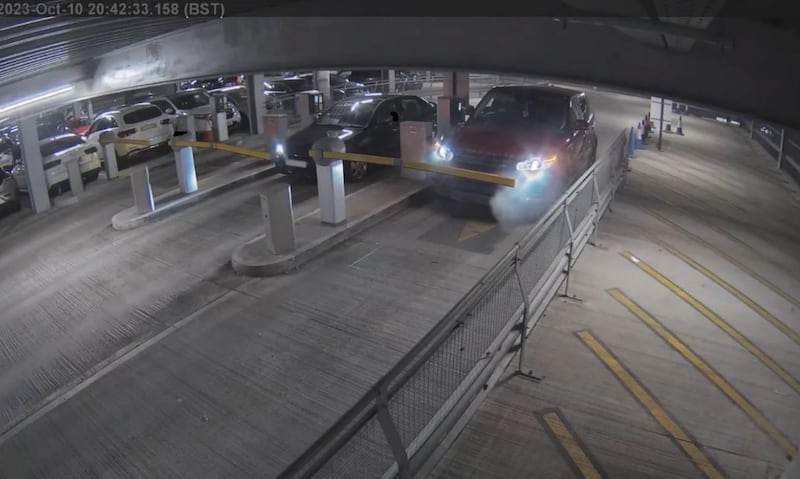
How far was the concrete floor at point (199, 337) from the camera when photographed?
541 centimetres

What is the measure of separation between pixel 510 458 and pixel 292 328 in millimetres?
3195

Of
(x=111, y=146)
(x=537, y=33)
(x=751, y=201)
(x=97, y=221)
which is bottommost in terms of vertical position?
(x=751, y=201)

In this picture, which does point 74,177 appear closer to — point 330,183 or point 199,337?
point 330,183

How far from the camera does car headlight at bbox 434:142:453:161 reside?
10.6 meters

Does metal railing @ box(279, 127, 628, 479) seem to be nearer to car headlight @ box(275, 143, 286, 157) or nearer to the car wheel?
the car wheel

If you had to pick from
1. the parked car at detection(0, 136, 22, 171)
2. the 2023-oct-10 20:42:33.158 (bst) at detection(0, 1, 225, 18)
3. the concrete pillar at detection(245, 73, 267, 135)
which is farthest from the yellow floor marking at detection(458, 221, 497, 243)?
the parked car at detection(0, 136, 22, 171)

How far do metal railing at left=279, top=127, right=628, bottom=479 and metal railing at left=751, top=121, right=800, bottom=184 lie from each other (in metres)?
13.4

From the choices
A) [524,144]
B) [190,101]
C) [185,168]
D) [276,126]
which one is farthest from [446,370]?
[190,101]

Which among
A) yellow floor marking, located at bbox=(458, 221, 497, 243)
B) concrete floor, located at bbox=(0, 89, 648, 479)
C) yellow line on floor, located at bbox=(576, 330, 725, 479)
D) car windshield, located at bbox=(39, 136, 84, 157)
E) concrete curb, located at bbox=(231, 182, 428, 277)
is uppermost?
car windshield, located at bbox=(39, 136, 84, 157)

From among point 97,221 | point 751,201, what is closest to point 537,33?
point 97,221

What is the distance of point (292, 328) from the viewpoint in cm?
720

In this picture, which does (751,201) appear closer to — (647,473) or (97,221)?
(647,473)

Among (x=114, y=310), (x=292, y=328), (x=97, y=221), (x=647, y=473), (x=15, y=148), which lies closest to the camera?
(x=647, y=473)

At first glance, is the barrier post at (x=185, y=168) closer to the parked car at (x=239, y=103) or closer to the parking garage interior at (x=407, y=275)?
the parking garage interior at (x=407, y=275)
